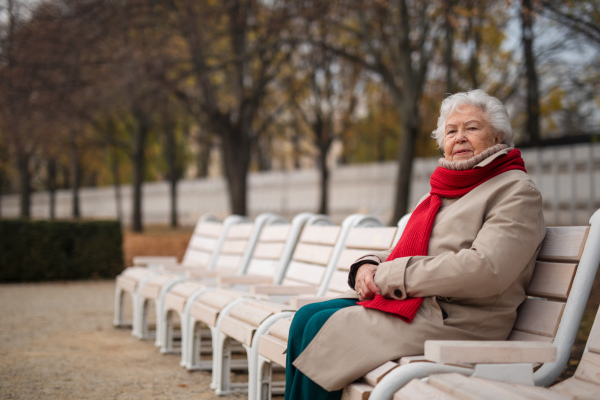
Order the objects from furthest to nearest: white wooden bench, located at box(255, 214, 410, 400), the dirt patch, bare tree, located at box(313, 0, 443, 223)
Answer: the dirt patch
bare tree, located at box(313, 0, 443, 223)
white wooden bench, located at box(255, 214, 410, 400)

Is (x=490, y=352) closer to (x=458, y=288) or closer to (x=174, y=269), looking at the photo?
(x=458, y=288)

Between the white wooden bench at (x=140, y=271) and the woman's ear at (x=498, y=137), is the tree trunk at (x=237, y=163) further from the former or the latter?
the woman's ear at (x=498, y=137)

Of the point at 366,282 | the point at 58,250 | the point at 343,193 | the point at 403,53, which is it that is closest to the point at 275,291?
the point at 366,282

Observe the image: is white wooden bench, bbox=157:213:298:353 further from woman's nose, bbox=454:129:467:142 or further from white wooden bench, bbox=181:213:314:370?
woman's nose, bbox=454:129:467:142

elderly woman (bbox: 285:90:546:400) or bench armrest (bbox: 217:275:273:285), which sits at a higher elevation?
elderly woman (bbox: 285:90:546:400)

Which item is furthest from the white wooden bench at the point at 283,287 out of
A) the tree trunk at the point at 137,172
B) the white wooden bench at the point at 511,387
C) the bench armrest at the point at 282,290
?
the tree trunk at the point at 137,172

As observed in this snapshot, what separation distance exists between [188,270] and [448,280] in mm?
4782

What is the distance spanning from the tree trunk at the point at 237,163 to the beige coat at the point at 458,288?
48.1 feet

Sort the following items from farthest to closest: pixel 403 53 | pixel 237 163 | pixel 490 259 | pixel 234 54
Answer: pixel 234 54 < pixel 237 163 < pixel 403 53 < pixel 490 259

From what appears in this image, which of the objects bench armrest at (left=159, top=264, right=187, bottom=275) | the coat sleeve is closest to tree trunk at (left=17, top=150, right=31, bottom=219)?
bench armrest at (left=159, top=264, right=187, bottom=275)

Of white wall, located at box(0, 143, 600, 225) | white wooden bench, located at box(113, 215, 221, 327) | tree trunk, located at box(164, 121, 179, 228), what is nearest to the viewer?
white wooden bench, located at box(113, 215, 221, 327)

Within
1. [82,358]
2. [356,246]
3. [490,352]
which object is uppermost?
[356,246]

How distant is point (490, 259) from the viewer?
2.92 m

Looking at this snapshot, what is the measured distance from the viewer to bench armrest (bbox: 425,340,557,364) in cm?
251
